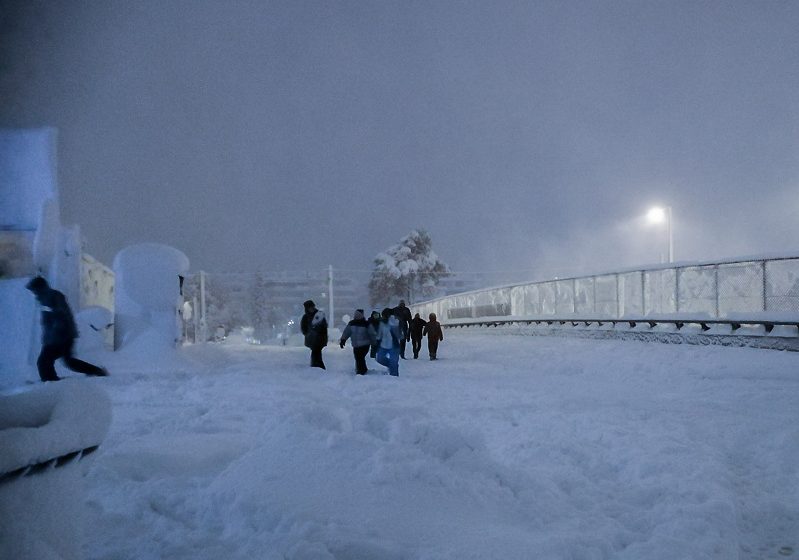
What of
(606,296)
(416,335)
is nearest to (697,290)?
(606,296)

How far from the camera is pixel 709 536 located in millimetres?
4023

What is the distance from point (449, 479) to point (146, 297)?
11641mm

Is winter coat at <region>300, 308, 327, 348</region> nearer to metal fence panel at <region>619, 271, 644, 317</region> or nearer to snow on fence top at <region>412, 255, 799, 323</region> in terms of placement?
snow on fence top at <region>412, 255, 799, 323</region>

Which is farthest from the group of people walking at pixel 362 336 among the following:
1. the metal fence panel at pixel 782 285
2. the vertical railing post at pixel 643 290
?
the metal fence panel at pixel 782 285

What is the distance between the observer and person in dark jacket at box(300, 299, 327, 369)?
13.6 meters

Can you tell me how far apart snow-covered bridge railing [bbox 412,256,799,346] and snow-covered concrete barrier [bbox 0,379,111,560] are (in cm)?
1331

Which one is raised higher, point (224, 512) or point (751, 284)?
point (751, 284)

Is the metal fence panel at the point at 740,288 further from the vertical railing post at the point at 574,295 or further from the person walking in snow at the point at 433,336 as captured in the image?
the person walking in snow at the point at 433,336

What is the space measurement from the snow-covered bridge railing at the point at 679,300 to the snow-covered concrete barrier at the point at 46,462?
13.3 m

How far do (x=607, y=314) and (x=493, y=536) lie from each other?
1663cm

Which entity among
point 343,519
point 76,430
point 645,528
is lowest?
point 645,528

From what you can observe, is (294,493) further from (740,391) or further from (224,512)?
(740,391)

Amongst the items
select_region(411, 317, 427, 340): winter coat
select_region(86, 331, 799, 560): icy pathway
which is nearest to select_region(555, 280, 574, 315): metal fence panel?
select_region(411, 317, 427, 340): winter coat

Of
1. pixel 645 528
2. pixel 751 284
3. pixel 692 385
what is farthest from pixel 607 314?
pixel 645 528
